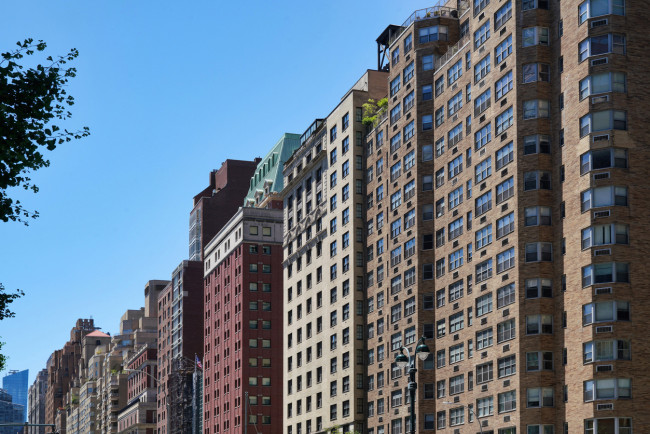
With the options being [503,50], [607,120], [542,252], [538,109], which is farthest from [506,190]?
[503,50]

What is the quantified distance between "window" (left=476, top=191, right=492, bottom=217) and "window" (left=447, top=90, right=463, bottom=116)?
1036 cm

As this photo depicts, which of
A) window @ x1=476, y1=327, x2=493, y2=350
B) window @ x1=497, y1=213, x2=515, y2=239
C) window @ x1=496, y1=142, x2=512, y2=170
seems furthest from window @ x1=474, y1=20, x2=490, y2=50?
window @ x1=476, y1=327, x2=493, y2=350

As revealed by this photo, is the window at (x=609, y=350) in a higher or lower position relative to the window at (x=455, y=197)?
lower

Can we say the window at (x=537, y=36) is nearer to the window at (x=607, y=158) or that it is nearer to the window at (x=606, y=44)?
the window at (x=606, y=44)

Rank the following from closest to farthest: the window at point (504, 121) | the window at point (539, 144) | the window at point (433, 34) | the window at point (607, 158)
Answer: the window at point (607, 158) → the window at point (539, 144) → the window at point (504, 121) → the window at point (433, 34)

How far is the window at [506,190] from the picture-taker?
88.4 metres

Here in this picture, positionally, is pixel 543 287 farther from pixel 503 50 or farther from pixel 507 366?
pixel 503 50

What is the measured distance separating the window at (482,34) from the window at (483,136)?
7.73m

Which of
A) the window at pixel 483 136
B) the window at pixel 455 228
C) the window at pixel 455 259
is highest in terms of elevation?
the window at pixel 483 136

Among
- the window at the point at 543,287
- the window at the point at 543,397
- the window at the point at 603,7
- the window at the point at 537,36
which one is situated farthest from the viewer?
the window at the point at 537,36

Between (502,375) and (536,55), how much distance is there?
84.3 ft

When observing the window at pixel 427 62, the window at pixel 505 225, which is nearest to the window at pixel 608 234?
the window at pixel 505 225

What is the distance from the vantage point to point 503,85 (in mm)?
91188

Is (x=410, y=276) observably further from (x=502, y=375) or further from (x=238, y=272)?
(x=238, y=272)
